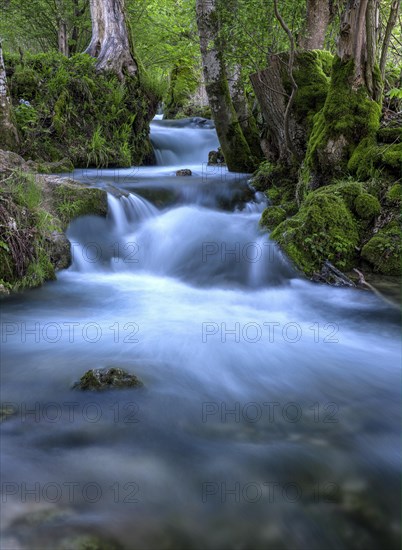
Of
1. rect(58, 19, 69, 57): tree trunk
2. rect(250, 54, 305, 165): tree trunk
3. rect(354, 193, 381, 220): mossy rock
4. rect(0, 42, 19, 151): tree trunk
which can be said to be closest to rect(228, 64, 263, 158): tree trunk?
rect(250, 54, 305, 165): tree trunk

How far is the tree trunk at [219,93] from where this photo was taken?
7.71m

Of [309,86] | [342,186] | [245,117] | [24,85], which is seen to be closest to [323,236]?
[342,186]

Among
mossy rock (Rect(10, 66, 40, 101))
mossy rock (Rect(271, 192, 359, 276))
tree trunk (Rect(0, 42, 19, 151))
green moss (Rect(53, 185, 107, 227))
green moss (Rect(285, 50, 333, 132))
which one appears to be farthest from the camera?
mossy rock (Rect(10, 66, 40, 101))

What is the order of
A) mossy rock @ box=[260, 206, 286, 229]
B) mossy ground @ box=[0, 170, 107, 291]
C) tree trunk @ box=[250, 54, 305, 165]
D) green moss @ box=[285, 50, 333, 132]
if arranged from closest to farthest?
mossy ground @ box=[0, 170, 107, 291], mossy rock @ box=[260, 206, 286, 229], green moss @ box=[285, 50, 333, 132], tree trunk @ box=[250, 54, 305, 165]

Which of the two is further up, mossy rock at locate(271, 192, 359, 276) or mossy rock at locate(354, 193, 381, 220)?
mossy rock at locate(354, 193, 381, 220)

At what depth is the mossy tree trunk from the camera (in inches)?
231

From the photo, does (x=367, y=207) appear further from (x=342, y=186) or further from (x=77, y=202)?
(x=77, y=202)

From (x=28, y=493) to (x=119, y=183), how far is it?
21.9ft

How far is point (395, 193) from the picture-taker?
5332 mm

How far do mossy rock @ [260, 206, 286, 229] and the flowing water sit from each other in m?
0.52

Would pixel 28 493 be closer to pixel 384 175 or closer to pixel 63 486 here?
pixel 63 486

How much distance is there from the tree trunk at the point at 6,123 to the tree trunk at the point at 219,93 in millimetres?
3514

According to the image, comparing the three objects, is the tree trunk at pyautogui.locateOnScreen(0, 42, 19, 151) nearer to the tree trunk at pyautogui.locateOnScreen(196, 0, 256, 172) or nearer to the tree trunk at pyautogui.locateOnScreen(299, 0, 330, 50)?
the tree trunk at pyautogui.locateOnScreen(196, 0, 256, 172)

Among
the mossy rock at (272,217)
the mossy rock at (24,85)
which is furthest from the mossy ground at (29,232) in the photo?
the mossy rock at (24,85)
